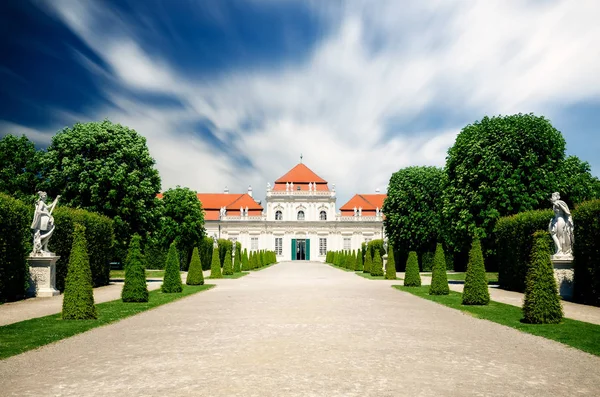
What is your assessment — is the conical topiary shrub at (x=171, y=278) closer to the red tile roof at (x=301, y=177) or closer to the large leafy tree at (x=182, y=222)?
the large leafy tree at (x=182, y=222)

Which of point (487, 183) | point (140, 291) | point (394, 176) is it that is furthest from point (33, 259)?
point (394, 176)

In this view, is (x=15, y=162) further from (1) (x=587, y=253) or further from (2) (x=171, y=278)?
(1) (x=587, y=253)

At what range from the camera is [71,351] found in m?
7.32

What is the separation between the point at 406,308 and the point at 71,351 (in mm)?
8821

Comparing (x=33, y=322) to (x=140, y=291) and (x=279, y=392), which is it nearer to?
(x=140, y=291)

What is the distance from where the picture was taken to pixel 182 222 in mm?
46156

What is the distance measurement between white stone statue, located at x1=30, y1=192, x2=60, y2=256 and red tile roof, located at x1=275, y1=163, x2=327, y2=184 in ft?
203

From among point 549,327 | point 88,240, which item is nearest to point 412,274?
point 549,327

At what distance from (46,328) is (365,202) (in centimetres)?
7394

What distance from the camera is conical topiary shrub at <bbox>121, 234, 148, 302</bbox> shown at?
14.6 metres

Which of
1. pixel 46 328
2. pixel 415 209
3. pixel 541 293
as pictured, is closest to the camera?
pixel 46 328

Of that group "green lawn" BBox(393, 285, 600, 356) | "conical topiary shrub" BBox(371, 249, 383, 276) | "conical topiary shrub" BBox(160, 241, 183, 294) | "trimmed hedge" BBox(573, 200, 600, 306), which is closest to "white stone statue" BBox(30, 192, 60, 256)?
"conical topiary shrub" BBox(160, 241, 183, 294)

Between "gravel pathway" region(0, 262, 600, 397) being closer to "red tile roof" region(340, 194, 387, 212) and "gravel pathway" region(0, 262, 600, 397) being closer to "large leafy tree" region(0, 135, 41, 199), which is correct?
"large leafy tree" region(0, 135, 41, 199)

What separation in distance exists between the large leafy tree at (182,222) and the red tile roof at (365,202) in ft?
126
